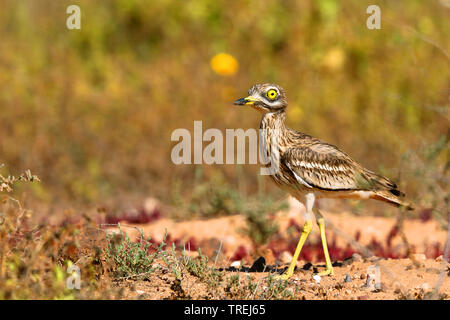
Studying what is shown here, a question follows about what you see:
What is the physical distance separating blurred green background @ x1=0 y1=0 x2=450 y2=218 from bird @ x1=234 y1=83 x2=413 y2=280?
286 centimetres

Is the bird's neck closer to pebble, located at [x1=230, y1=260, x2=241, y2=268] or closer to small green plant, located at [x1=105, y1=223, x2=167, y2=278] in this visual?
pebble, located at [x1=230, y1=260, x2=241, y2=268]

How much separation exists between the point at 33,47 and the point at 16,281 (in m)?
8.40

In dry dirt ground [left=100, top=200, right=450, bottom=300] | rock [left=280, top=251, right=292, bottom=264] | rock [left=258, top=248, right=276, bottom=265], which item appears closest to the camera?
dry dirt ground [left=100, top=200, right=450, bottom=300]

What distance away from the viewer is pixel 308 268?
209 inches

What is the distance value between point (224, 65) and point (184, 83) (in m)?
0.75

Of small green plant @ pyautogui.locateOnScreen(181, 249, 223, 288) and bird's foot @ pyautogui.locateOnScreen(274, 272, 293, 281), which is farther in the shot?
bird's foot @ pyautogui.locateOnScreen(274, 272, 293, 281)

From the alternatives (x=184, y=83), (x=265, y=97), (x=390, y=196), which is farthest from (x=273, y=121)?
(x=184, y=83)

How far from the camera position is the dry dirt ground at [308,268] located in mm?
4234

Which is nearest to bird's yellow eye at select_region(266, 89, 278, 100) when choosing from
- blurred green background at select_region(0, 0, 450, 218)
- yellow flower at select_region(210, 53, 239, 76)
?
blurred green background at select_region(0, 0, 450, 218)

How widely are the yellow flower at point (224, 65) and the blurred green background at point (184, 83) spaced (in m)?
0.11

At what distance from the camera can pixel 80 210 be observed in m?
8.37

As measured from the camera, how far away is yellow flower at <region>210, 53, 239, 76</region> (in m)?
10.6

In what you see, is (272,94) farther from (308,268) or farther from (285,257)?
(285,257)
